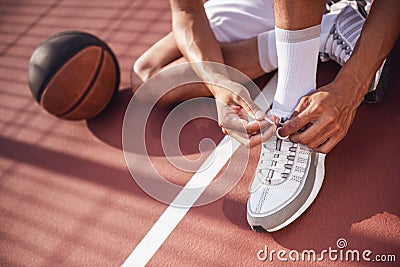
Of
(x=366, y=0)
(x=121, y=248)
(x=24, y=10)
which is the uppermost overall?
(x=366, y=0)

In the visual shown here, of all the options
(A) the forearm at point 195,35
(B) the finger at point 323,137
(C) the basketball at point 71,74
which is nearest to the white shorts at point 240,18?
(A) the forearm at point 195,35

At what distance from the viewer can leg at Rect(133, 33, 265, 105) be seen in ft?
6.88

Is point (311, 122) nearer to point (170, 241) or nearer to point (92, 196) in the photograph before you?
point (170, 241)

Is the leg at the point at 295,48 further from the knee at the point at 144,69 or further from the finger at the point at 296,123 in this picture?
the knee at the point at 144,69

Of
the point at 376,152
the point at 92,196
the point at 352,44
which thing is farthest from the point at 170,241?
the point at 352,44

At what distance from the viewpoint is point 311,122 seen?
1.59 metres

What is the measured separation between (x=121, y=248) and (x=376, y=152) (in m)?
0.94

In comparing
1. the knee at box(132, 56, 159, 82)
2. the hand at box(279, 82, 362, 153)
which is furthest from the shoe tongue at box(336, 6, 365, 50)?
the knee at box(132, 56, 159, 82)

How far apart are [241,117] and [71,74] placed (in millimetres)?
765

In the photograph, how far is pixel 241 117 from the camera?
170 centimetres

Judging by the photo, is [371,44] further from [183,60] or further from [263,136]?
[183,60]

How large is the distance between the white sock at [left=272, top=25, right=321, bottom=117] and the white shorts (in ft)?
1.60

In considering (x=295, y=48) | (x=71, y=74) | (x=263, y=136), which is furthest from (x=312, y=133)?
(x=71, y=74)

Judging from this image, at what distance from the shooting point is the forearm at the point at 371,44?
163 cm
